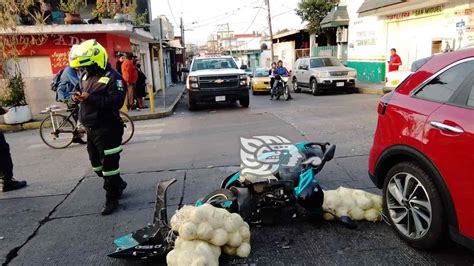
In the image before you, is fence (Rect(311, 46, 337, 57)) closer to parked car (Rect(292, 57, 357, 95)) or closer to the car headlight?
parked car (Rect(292, 57, 357, 95))

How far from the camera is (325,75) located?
16422 millimetres

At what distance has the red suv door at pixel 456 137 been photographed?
2566 mm

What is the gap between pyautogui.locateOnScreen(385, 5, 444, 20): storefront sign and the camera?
49.6 ft

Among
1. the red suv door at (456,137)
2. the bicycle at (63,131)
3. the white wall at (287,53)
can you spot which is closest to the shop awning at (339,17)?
the white wall at (287,53)

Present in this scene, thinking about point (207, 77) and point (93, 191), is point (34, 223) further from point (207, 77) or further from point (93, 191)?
point (207, 77)

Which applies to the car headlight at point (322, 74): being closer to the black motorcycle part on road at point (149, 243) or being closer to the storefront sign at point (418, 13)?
the storefront sign at point (418, 13)

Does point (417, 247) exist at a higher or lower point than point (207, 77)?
lower

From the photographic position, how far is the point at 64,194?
202 inches

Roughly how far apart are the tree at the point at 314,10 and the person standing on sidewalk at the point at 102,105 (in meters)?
24.4

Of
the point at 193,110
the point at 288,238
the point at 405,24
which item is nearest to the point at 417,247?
the point at 288,238

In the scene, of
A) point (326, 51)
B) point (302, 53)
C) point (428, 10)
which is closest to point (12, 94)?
point (428, 10)

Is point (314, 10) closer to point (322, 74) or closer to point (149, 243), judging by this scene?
point (322, 74)

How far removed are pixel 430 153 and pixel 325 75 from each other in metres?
14.0

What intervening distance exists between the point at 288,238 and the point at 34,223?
2800mm
